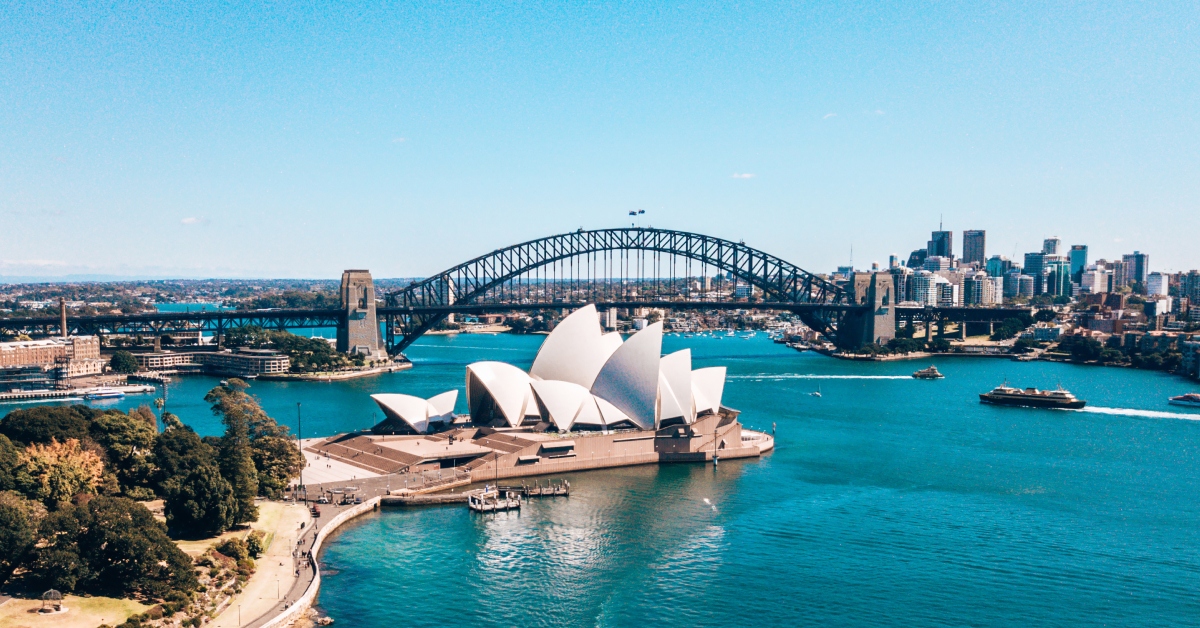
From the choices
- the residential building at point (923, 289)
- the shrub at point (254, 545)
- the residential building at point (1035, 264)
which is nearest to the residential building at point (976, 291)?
the residential building at point (923, 289)

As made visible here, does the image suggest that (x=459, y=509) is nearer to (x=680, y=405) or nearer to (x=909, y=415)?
(x=680, y=405)

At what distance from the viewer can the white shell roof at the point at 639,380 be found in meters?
35.4

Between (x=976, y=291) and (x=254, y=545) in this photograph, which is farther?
(x=976, y=291)

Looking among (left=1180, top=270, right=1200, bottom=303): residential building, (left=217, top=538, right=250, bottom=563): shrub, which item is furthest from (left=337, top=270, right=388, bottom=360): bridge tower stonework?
(left=1180, top=270, right=1200, bottom=303): residential building

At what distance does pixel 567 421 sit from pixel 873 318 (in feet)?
203

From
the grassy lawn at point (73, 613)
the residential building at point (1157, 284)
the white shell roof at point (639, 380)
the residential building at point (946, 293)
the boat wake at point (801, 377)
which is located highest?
the residential building at point (1157, 284)

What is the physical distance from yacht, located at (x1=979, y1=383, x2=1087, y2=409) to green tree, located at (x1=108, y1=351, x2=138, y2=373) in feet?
186

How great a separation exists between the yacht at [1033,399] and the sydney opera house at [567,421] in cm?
2156

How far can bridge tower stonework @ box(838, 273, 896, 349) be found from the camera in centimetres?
8988

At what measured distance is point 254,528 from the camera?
24.2m

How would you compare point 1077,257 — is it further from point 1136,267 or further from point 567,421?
point 567,421

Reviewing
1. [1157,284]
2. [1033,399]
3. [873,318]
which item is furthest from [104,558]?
[1157,284]

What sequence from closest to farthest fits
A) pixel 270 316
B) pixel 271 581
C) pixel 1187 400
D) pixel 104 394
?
pixel 271 581, pixel 1187 400, pixel 104 394, pixel 270 316

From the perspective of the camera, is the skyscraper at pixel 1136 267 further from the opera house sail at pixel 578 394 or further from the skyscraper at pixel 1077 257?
the opera house sail at pixel 578 394
